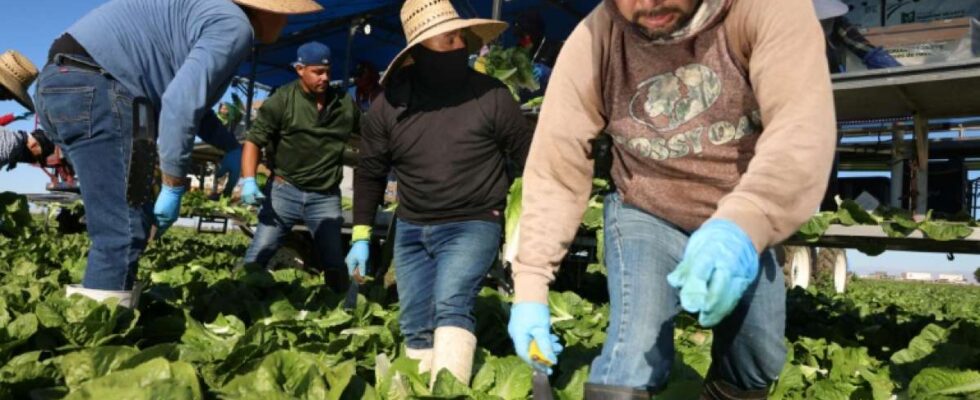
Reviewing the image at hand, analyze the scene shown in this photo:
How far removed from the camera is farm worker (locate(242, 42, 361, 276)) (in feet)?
16.6

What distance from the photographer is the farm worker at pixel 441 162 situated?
3.17 metres

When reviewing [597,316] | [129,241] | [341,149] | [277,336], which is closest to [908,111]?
[597,316]

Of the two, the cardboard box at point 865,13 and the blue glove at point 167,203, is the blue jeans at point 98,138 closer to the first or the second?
the blue glove at point 167,203

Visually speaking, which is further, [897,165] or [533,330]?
[897,165]

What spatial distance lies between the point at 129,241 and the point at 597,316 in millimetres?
3034

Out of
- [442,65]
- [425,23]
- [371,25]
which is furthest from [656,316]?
[371,25]

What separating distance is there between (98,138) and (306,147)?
2.09 metres

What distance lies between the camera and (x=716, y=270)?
1.47 metres

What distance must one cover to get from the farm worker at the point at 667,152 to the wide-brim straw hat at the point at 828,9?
316 centimetres

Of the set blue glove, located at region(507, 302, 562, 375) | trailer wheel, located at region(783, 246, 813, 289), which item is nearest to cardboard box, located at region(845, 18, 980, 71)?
blue glove, located at region(507, 302, 562, 375)

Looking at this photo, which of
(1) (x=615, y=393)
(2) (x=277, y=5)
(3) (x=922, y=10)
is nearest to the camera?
(1) (x=615, y=393)

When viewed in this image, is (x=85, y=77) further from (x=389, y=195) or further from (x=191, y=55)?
(x=389, y=195)

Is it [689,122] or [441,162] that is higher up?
[689,122]

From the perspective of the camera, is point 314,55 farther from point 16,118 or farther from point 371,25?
point 371,25
